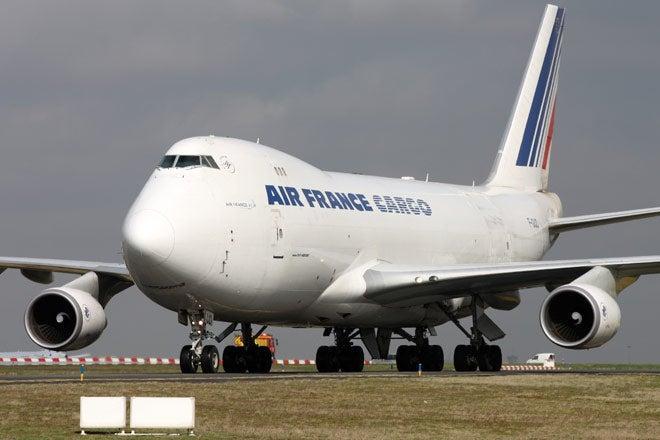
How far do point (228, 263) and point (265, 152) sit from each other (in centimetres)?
369

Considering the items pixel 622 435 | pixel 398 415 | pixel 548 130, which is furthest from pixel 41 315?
pixel 548 130

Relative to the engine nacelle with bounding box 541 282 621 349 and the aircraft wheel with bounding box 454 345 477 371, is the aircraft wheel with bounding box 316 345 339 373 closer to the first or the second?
the aircraft wheel with bounding box 454 345 477 371

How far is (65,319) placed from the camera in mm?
33312

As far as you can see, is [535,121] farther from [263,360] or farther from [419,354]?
[263,360]

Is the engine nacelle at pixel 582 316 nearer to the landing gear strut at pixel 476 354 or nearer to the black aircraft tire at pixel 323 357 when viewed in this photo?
the landing gear strut at pixel 476 354

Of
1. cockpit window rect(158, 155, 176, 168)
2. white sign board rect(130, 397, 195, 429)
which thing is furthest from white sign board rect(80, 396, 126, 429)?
cockpit window rect(158, 155, 176, 168)

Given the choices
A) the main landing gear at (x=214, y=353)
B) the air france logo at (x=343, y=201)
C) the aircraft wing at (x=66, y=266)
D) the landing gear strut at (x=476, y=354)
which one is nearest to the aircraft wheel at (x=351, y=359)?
the landing gear strut at (x=476, y=354)

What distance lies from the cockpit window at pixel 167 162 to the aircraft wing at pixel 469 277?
644cm

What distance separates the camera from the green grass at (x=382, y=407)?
18859 mm

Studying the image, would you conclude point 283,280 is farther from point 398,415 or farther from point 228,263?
point 398,415

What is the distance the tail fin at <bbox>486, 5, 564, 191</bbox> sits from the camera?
46.7 metres

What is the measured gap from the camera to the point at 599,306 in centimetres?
3061

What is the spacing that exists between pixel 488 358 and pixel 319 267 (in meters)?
6.64

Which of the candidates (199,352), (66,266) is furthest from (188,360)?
(66,266)
